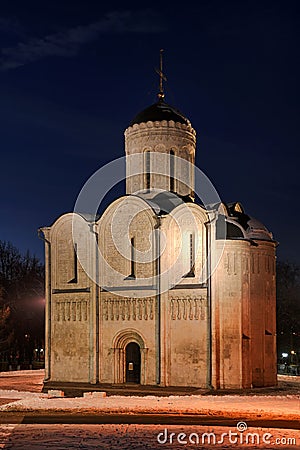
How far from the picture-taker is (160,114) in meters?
33.0

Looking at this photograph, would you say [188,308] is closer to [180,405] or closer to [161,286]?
[161,286]

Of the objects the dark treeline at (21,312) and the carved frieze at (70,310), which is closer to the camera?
the carved frieze at (70,310)

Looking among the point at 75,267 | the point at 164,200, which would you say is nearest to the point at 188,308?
the point at 164,200

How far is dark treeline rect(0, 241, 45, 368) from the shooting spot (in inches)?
1882

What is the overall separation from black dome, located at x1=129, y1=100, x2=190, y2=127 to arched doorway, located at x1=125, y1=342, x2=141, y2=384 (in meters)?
10.9

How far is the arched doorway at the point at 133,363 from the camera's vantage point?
29.3 metres

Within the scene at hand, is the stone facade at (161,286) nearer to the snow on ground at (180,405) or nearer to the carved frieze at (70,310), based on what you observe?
the carved frieze at (70,310)

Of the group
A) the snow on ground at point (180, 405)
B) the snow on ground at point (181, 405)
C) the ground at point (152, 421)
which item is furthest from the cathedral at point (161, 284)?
the snow on ground at point (181, 405)

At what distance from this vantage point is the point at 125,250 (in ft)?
99.7

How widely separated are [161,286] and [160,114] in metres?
9.00

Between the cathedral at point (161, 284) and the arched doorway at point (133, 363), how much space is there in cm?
4

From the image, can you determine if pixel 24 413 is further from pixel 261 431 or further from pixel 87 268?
pixel 87 268

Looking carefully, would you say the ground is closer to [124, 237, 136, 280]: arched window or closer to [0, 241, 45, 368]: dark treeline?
[124, 237, 136, 280]: arched window

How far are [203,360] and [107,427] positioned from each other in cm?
1001
